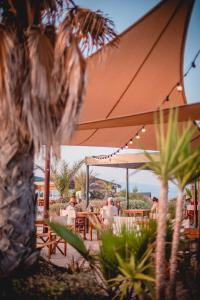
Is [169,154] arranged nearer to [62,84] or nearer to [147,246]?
[147,246]

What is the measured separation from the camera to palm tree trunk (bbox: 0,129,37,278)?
11.1ft

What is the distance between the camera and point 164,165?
9.61 feet

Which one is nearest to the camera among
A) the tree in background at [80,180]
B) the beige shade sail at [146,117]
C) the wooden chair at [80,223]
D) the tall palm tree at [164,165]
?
the tall palm tree at [164,165]

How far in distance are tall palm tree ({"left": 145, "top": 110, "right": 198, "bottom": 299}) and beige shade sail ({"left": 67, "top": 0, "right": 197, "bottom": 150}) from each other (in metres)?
2.48

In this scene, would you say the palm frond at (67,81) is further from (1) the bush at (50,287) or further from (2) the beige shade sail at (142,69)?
(2) the beige shade sail at (142,69)

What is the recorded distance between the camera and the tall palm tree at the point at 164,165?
113 inches

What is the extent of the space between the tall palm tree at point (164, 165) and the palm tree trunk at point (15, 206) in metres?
1.28

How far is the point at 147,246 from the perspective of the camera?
3.39m

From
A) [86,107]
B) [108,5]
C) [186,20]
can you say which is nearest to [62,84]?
[186,20]

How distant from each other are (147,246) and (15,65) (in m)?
2.09

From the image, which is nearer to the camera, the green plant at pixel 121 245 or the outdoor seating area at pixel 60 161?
the outdoor seating area at pixel 60 161

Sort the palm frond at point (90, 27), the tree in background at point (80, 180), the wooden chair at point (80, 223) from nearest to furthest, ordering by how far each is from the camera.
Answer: the palm frond at point (90, 27) < the wooden chair at point (80, 223) < the tree in background at point (80, 180)

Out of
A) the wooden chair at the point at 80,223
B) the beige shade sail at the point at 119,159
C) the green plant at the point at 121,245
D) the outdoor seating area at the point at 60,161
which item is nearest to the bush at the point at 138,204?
the beige shade sail at the point at 119,159

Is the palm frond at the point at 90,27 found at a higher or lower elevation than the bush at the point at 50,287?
higher
